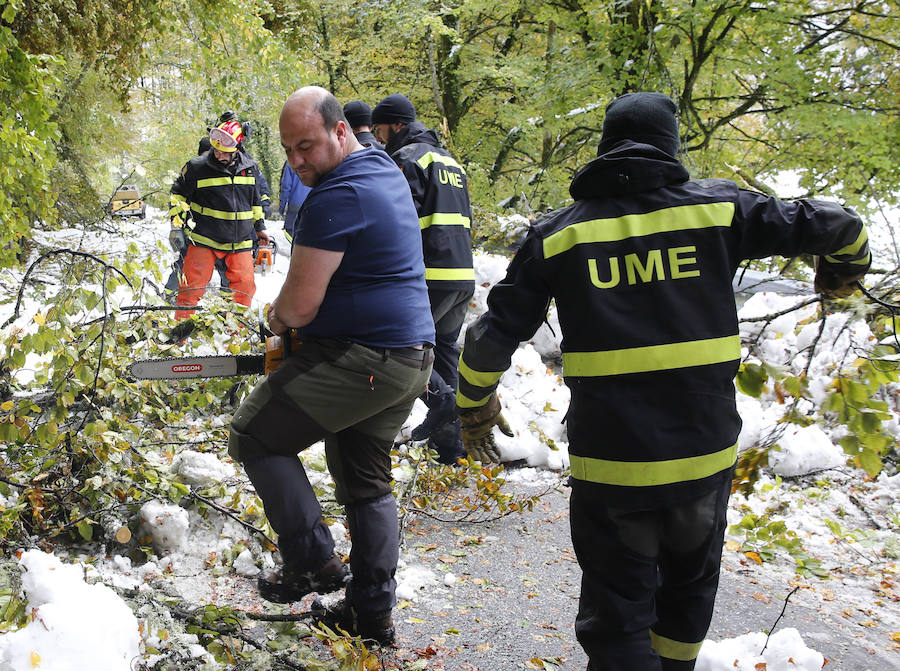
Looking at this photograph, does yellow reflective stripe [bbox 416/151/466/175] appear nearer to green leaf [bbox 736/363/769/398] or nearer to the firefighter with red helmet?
the firefighter with red helmet

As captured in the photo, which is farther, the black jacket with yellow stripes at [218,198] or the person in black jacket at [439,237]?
the black jacket with yellow stripes at [218,198]

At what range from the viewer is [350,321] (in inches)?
89.7

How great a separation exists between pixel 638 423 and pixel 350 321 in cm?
102

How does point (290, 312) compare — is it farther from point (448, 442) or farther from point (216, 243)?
point (216, 243)

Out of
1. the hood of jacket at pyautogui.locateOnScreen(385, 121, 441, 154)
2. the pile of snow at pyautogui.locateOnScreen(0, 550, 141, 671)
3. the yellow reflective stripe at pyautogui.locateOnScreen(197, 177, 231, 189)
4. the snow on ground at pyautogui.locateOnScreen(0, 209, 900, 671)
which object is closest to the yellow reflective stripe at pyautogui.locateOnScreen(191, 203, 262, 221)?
the yellow reflective stripe at pyautogui.locateOnScreen(197, 177, 231, 189)

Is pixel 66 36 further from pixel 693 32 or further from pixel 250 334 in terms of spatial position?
pixel 693 32

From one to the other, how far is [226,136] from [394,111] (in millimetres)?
2093

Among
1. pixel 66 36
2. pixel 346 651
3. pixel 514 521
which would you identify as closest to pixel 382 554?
pixel 346 651

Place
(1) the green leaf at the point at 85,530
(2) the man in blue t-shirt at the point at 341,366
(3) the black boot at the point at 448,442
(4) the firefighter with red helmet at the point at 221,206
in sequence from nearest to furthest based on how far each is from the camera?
1. (2) the man in blue t-shirt at the point at 341,366
2. (1) the green leaf at the point at 85,530
3. (3) the black boot at the point at 448,442
4. (4) the firefighter with red helmet at the point at 221,206

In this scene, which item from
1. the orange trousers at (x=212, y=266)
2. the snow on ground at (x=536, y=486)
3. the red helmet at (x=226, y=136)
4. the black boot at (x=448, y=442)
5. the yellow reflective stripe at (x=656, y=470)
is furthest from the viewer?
the orange trousers at (x=212, y=266)

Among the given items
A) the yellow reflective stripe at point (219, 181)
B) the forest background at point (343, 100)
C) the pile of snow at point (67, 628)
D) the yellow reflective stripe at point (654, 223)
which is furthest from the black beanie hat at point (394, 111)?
the pile of snow at point (67, 628)

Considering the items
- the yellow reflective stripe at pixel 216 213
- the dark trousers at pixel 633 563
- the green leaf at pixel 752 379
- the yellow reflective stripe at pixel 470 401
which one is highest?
the yellow reflective stripe at pixel 216 213

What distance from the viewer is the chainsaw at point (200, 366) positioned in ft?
8.35

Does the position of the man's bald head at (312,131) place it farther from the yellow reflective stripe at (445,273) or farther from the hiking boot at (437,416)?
the hiking boot at (437,416)
